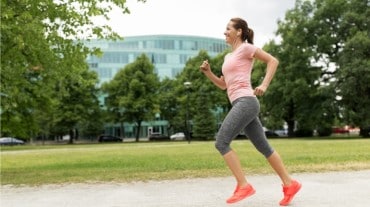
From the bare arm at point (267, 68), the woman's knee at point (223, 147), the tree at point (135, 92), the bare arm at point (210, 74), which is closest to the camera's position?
the bare arm at point (267, 68)

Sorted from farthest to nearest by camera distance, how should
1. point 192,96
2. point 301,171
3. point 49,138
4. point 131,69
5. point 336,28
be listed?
point 49,138 < point 131,69 < point 192,96 < point 336,28 < point 301,171

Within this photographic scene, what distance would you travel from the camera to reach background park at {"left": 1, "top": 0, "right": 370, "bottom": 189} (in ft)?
44.4

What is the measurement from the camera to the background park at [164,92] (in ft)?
44.4

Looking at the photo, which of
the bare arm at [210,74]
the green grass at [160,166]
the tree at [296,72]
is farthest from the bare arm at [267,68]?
the tree at [296,72]

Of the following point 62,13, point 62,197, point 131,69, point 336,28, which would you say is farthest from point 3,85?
point 131,69

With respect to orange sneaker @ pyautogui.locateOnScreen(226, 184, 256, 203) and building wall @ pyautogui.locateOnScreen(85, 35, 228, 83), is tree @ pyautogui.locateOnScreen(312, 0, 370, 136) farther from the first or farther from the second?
building wall @ pyautogui.locateOnScreen(85, 35, 228, 83)

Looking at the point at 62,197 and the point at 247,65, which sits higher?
the point at 247,65

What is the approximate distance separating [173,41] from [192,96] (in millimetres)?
36874

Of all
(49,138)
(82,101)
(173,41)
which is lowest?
(49,138)

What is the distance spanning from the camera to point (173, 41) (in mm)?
99750

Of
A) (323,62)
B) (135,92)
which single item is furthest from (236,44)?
(135,92)

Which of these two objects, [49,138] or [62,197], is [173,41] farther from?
[62,197]

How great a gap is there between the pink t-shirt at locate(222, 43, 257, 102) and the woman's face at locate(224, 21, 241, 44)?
0.14 meters

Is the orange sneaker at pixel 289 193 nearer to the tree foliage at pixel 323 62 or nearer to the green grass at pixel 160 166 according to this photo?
the green grass at pixel 160 166
